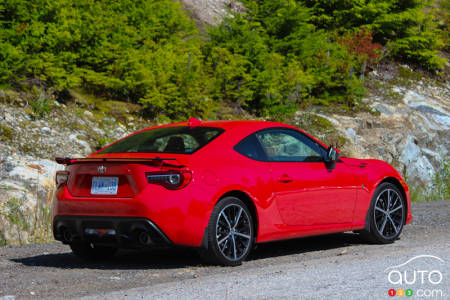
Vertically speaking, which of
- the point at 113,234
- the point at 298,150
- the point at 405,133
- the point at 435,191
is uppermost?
the point at 405,133

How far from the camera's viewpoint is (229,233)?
6281mm

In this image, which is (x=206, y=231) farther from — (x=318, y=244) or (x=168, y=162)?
(x=318, y=244)

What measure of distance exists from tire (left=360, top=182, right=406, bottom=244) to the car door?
413 mm

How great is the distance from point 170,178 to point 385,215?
3.36 m

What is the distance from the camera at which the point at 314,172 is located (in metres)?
7.22

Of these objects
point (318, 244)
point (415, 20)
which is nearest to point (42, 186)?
point (318, 244)

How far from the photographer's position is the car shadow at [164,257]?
670 centimetres

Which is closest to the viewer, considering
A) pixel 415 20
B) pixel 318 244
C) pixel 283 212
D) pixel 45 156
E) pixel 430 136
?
pixel 283 212

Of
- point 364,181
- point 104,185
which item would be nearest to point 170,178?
point 104,185

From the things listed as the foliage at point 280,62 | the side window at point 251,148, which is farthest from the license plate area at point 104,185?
the foliage at point 280,62

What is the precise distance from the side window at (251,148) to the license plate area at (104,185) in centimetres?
129

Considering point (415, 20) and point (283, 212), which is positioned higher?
point (415, 20)

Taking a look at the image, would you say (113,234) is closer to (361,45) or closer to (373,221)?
(373,221)

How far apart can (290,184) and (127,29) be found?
9.32 m
